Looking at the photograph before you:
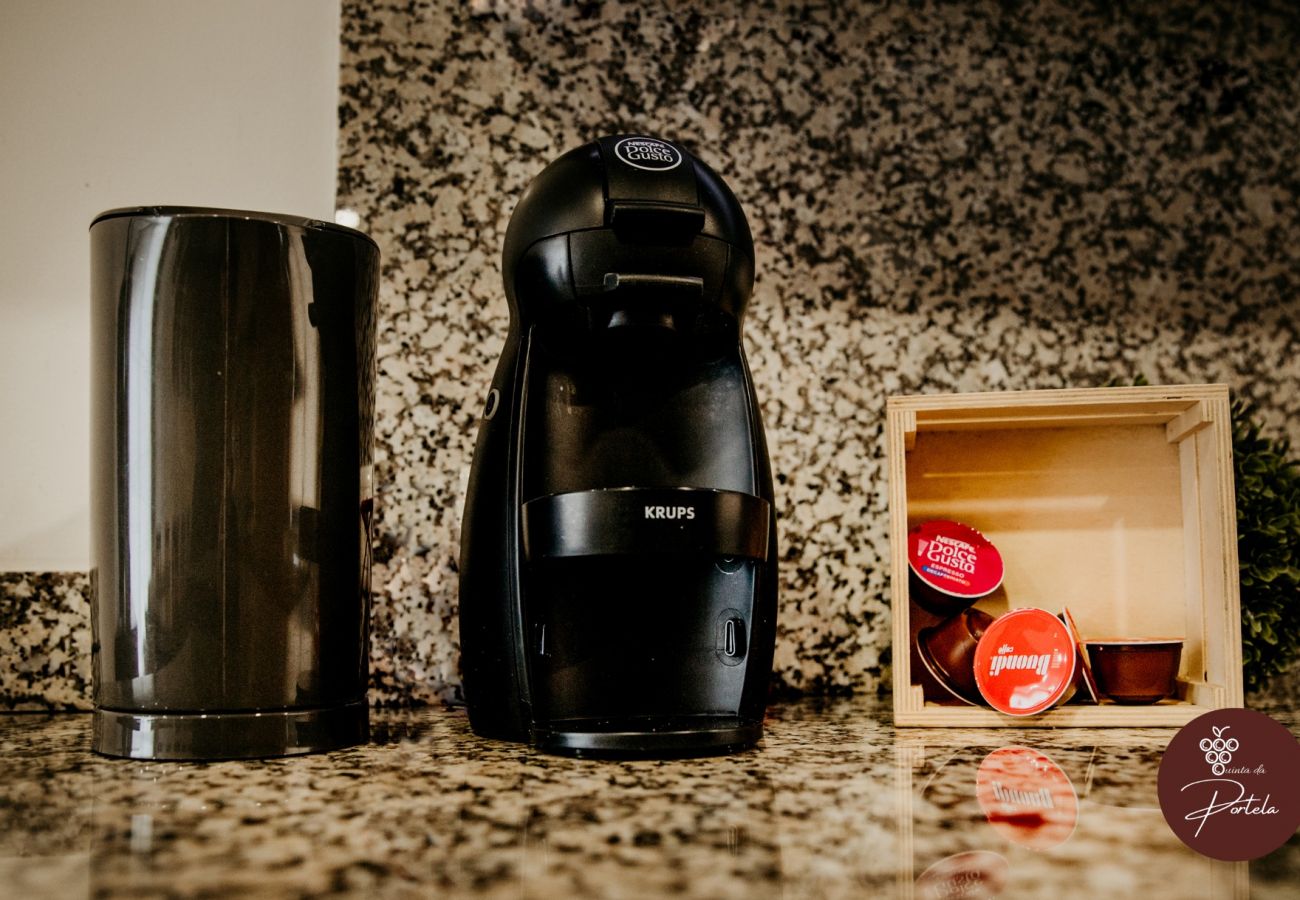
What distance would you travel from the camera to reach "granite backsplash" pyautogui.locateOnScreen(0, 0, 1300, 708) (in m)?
1.04

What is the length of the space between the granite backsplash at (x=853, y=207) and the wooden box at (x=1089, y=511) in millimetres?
133

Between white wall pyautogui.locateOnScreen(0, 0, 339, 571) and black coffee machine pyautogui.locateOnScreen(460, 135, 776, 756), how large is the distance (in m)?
0.42

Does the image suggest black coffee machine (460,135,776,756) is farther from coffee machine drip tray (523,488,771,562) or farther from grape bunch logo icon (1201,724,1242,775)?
grape bunch logo icon (1201,724,1242,775)

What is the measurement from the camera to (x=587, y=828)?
0.51 m

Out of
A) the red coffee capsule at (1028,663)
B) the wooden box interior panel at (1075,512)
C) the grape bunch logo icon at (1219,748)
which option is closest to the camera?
the grape bunch logo icon at (1219,748)

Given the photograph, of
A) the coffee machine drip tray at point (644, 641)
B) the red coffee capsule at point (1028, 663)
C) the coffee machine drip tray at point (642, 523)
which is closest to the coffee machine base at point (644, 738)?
the coffee machine drip tray at point (644, 641)

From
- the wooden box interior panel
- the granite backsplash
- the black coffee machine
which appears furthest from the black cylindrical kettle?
the wooden box interior panel

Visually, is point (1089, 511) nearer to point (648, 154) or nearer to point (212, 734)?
point (648, 154)

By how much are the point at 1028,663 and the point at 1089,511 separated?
20 cm

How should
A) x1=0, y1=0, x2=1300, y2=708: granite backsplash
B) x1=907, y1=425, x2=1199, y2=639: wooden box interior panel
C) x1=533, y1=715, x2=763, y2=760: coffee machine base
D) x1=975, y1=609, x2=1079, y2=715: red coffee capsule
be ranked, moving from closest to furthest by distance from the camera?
x1=533, y1=715, x2=763, y2=760: coffee machine base
x1=975, y1=609, x2=1079, y2=715: red coffee capsule
x1=907, y1=425, x2=1199, y2=639: wooden box interior panel
x1=0, y1=0, x2=1300, y2=708: granite backsplash

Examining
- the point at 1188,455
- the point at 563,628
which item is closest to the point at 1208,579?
the point at 1188,455

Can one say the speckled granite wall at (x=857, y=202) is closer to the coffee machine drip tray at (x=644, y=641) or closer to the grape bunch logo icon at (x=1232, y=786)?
the coffee machine drip tray at (x=644, y=641)

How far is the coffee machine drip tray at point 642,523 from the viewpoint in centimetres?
65

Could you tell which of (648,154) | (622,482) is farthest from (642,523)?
(648,154)
